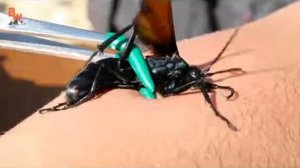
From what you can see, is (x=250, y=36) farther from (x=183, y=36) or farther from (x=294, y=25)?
(x=183, y=36)

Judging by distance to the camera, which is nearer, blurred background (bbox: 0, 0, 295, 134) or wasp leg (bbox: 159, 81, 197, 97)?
wasp leg (bbox: 159, 81, 197, 97)

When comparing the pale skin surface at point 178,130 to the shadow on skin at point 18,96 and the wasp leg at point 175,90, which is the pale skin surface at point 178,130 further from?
the shadow on skin at point 18,96

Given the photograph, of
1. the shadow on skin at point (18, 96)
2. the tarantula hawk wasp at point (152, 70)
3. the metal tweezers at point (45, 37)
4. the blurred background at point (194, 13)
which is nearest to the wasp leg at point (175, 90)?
the tarantula hawk wasp at point (152, 70)

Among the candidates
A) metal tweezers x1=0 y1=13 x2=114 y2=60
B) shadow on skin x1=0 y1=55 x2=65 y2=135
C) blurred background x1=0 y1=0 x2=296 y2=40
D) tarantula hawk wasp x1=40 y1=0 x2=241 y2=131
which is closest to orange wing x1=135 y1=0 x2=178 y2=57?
tarantula hawk wasp x1=40 y1=0 x2=241 y2=131

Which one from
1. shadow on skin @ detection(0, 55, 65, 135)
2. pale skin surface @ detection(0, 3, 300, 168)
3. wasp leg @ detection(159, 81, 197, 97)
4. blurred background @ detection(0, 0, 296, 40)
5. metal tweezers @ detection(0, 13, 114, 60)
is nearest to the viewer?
pale skin surface @ detection(0, 3, 300, 168)

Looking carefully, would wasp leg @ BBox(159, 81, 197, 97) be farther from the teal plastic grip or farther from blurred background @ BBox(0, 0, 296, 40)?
blurred background @ BBox(0, 0, 296, 40)
